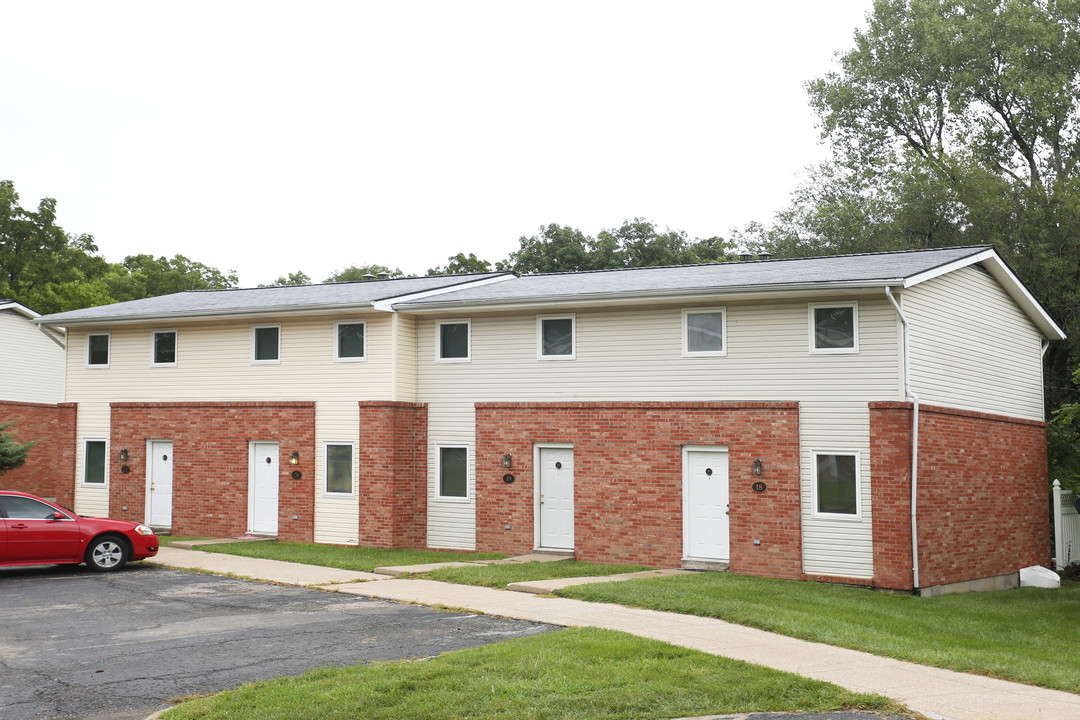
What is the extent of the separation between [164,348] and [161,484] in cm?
307

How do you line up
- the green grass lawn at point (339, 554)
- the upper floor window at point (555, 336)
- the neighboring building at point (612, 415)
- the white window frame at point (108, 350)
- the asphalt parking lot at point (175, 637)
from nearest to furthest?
the asphalt parking lot at point (175, 637)
the neighboring building at point (612, 415)
the green grass lawn at point (339, 554)
the upper floor window at point (555, 336)
the white window frame at point (108, 350)

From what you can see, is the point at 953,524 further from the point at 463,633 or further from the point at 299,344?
the point at 299,344

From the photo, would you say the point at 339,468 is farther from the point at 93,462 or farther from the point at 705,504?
the point at 705,504

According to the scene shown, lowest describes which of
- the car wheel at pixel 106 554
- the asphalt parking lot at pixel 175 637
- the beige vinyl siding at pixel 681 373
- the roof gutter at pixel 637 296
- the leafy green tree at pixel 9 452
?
the asphalt parking lot at pixel 175 637

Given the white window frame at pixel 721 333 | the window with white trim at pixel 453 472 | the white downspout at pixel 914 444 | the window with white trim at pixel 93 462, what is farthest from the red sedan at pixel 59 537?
the white downspout at pixel 914 444

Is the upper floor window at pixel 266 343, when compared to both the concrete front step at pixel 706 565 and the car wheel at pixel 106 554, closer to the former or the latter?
the car wheel at pixel 106 554

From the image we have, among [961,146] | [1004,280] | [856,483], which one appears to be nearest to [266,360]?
[856,483]

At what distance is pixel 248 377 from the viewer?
74.0 ft

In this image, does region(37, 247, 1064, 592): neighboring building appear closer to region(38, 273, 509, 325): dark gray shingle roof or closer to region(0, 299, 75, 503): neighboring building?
region(38, 273, 509, 325): dark gray shingle roof

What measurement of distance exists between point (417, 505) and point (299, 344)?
4.28 m

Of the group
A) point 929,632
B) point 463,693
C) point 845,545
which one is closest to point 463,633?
point 463,693

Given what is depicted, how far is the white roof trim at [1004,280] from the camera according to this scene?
17.5m

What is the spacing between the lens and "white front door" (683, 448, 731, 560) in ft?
60.2

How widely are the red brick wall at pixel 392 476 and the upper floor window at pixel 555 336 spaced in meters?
2.96
